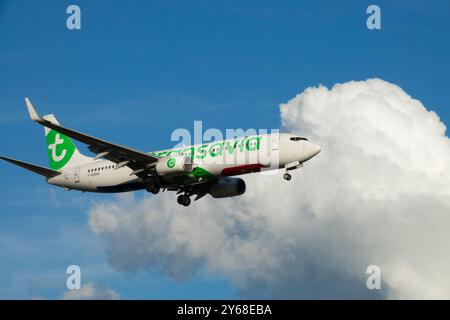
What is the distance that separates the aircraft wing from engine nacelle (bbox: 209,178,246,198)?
7415 millimetres

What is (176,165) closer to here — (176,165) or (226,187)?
(176,165)

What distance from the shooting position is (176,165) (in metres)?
69.2

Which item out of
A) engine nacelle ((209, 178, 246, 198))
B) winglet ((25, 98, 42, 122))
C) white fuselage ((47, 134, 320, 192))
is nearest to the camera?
winglet ((25, 98, 42, 122))

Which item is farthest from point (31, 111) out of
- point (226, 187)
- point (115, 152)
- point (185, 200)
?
point (226, 187)

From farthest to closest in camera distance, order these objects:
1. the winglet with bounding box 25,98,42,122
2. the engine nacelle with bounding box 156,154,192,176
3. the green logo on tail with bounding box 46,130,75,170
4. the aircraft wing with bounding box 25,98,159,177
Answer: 1. the green logo on tail with bounding box 46,130,75,170
2. the engine nacelle with bounding box 156,154,192,176
3. the aircraft wing with bounding box 25,98,159,177
4. the winglet with bounding box 25,98,42,122

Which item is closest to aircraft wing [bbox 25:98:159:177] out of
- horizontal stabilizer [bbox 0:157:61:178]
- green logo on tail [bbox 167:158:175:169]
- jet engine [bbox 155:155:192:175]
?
jet engine [bbox 155:155:192:175]

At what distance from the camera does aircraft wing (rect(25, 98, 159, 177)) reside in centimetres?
6662

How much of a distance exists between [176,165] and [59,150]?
21333 mm

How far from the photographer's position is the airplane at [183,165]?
68.1 metres

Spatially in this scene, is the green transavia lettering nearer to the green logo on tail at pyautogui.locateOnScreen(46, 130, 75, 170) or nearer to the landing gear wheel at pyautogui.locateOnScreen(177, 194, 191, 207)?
the landing gear wheel at pyautogui.locateOnScreen(177, 194, 191, 207)

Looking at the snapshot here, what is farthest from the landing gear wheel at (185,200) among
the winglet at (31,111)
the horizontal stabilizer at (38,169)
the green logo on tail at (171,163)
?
the winglet at (31,111)
